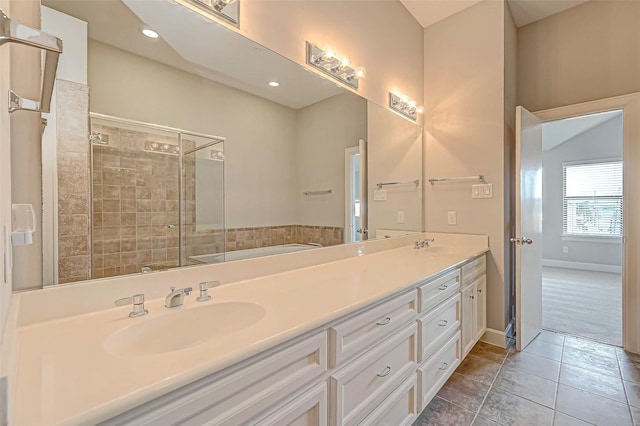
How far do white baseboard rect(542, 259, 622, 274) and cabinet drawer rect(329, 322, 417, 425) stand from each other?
6.00 metres

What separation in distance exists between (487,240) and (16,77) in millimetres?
2974

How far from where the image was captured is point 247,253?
1450 mm

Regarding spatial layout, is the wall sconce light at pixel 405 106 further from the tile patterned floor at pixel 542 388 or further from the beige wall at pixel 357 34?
the tile patterned floor at pixel 542 388

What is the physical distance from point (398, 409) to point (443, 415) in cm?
53

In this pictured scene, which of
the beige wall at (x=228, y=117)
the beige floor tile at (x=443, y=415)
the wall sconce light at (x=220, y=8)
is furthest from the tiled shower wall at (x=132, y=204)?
the beige floor tile at (x=443, y=415)

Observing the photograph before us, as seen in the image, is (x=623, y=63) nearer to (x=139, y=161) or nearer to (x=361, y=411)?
(x=361, y=411)

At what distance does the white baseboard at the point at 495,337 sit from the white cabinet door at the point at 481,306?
58 millimetres

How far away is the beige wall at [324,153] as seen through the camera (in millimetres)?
1725

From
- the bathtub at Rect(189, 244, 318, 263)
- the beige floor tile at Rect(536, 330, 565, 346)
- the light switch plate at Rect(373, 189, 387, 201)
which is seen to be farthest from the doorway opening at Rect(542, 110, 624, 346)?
the bathtub at Rect(189, 244, 318, 263)

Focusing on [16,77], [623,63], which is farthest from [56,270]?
[623,63]

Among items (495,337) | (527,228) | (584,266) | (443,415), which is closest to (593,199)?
(584,266)

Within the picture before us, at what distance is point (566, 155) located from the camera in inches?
230

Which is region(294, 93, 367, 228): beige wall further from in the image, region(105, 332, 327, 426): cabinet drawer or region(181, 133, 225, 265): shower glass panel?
region(105, 332, 327, 426): cabinet drawer

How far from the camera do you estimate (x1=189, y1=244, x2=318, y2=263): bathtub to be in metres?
1.29
